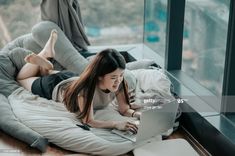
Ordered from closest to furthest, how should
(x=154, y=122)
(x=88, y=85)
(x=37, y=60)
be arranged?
(x=154, y=122), (x=88, y=85), (x=37, y=60)

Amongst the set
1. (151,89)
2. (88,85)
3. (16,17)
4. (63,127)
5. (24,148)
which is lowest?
(24,148)

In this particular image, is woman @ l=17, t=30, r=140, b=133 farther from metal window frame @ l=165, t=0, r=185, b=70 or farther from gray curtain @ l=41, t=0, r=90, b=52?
metal window frame @ l=165, t=0, r=185, b=70

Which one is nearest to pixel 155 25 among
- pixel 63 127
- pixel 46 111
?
pixel 46 111

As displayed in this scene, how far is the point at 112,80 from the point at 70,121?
35cm

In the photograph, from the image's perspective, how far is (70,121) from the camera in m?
2.46

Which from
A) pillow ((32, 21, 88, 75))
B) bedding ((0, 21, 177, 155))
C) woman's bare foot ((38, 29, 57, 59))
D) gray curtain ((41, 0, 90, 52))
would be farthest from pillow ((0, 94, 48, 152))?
gray curtain ((41, 0, 90, 52))

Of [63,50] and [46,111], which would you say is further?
[63,50]

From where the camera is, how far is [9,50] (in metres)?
3.16

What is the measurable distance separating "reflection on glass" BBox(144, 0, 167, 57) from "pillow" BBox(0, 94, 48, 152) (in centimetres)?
139

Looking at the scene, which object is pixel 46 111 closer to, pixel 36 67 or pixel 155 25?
pixel 36 67

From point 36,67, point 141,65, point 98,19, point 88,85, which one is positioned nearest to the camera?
point 88,85

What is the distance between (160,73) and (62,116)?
0.74m

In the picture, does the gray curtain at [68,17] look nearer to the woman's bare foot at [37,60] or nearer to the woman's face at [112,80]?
the woman's bare foot at [37,60]

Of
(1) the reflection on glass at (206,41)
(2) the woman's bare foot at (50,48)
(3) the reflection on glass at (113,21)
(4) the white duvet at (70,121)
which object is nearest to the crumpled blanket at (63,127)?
(4) the white duvet at (70,121)
